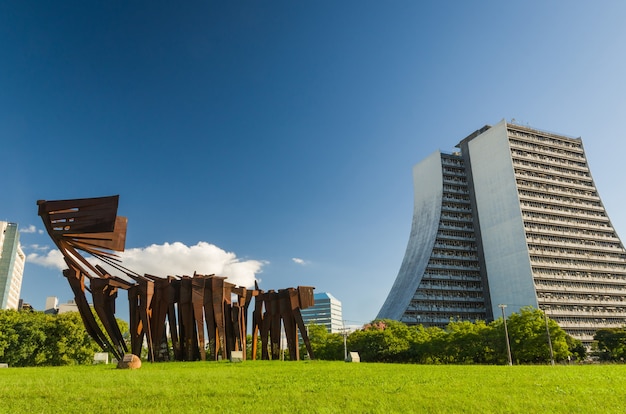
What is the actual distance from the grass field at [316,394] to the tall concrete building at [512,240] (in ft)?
175

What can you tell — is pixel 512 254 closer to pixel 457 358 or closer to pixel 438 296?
pixel 438 296

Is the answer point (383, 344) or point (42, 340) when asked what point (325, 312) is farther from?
point (42, 340)

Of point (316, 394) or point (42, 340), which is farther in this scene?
point (42, 340)

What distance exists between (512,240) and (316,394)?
6217cm

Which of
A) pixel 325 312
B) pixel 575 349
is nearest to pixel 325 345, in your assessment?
pixel 575 349

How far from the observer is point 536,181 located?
2744 inches

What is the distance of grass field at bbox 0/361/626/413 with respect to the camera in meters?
8.59

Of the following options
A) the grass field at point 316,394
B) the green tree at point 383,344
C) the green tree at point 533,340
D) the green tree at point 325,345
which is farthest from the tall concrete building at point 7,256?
the grass field at point 316,394

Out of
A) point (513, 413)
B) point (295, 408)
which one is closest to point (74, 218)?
point (295, 408)

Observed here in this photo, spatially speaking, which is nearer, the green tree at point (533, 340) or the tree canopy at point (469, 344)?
the green tree at point (533, 340)

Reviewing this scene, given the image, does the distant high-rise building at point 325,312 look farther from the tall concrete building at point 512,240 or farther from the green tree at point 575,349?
the green tree at point 575,349

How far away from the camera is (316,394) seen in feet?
32.9

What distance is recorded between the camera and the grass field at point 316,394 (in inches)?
338

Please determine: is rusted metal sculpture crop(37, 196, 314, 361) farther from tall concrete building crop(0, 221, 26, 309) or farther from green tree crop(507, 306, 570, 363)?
tall concrete building crop(0, 221, 26, 309)
